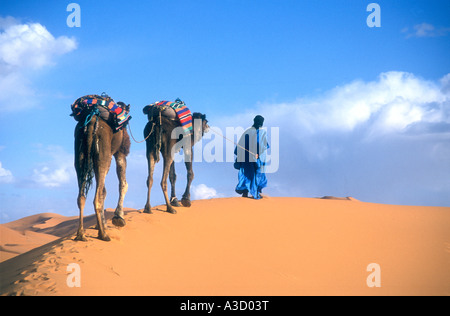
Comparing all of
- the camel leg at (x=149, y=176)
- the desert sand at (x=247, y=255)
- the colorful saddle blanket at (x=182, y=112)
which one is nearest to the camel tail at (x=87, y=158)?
the desert sand at (x=247, y=255)

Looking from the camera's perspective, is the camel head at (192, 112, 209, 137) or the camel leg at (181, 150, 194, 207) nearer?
the camel leg at (181, 150, 194, 207)

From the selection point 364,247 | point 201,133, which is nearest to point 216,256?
point 364,247

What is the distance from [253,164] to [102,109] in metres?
7.02

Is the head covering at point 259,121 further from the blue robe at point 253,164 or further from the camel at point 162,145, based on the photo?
the camel at point 162,145

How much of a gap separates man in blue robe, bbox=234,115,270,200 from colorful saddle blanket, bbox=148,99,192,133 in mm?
3544

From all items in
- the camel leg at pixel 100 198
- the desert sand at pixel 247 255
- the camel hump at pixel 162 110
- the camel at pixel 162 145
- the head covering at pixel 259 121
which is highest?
the head covering at pixel 259 121

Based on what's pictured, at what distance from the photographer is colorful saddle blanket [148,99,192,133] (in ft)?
37.9

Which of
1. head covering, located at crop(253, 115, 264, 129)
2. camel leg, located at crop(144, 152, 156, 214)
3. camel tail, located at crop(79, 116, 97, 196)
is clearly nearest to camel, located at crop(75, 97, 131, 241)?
camel tail, located at crop(79, 116, 97, 196)

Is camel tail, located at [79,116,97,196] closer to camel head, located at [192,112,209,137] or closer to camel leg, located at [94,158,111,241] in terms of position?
camel leg, located at [94,158,111,241]

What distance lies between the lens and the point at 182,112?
11.7 metres

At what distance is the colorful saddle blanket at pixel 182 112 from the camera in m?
11.6

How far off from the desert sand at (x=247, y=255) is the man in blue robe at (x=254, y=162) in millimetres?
1280
